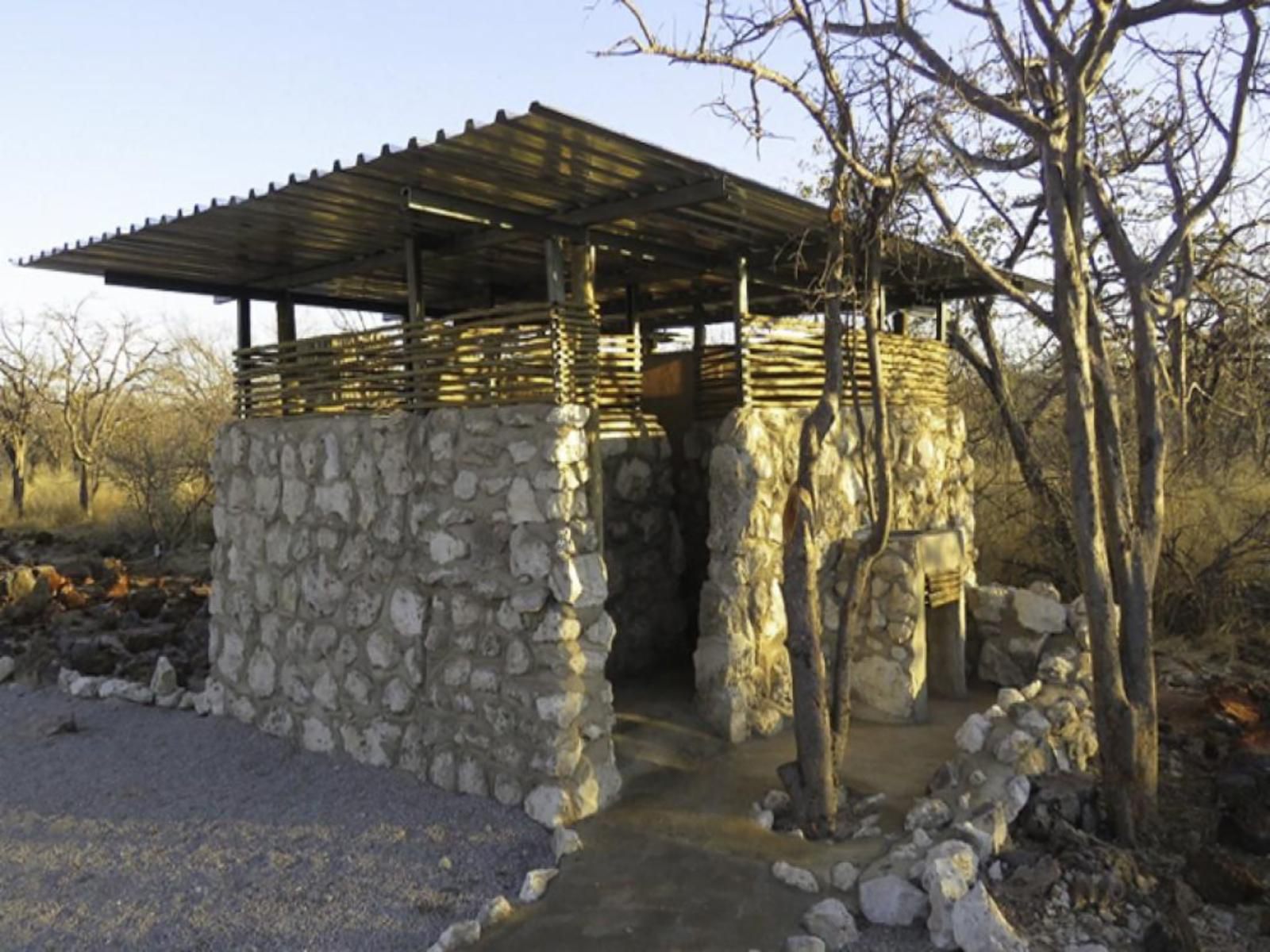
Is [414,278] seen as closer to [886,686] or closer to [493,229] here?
[493,229]

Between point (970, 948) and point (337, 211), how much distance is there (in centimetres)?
492

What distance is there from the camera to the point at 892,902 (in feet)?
13.7

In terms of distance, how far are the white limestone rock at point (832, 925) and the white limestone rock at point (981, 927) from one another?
1.37 ft

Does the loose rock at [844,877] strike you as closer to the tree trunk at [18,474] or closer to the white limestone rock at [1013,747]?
the white limestone rock at [1013,747]

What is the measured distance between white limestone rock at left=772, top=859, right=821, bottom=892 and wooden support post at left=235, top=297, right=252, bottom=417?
5.12m

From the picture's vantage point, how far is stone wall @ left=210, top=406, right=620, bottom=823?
5230 mm

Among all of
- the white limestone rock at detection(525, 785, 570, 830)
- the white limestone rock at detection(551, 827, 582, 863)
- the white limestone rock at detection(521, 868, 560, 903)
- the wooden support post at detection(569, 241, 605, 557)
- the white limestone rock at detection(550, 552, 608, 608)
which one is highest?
the wooden support post at detection(569, 241, 605, 557)

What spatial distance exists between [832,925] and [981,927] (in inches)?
23.2

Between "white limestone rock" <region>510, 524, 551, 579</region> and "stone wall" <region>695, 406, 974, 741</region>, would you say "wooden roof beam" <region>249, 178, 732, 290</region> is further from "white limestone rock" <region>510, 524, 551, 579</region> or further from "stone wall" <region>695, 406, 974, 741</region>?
"white limestone rock" <region>510, 524, 551, 579</region>

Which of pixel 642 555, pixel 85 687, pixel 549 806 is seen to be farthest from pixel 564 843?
pixel 85 687

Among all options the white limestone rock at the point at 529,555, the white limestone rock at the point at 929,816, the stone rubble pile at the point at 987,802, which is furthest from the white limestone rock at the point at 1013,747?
the white limestone rock at the point at 529,555

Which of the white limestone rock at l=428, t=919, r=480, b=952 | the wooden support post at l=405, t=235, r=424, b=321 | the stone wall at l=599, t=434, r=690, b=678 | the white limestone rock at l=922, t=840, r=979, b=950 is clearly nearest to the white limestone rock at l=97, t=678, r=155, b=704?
the stone wall at l=599, t=434, r=690, b=678

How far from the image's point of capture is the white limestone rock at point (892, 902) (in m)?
4.15

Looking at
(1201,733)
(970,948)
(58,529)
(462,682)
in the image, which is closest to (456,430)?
(462,682)
